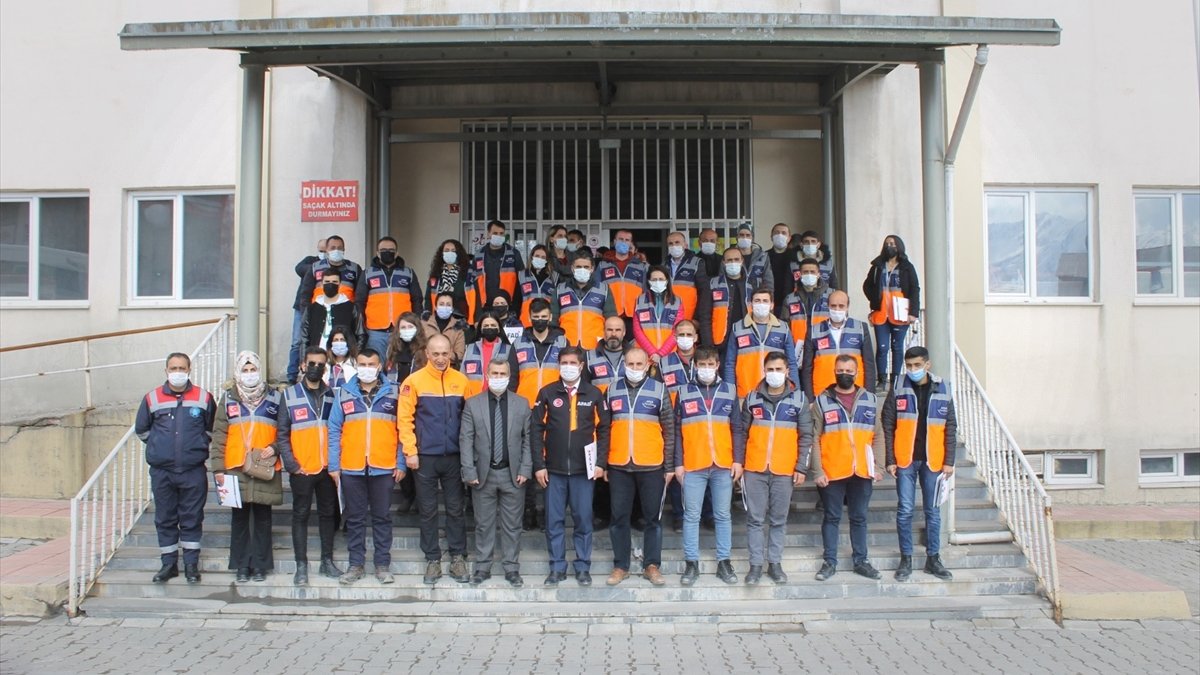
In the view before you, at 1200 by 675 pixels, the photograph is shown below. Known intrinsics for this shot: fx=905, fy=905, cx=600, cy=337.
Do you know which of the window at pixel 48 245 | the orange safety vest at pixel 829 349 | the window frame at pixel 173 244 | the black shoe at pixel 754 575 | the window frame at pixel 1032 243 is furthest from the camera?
the window at pixel 48 245

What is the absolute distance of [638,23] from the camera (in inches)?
299

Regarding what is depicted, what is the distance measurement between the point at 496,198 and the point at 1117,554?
8080 mm

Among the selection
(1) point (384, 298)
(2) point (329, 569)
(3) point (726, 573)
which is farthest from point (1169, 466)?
(2) point (329, 569)

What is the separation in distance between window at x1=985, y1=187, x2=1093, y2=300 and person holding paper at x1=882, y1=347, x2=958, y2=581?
435 cm

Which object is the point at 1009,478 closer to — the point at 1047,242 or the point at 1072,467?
the point at 1072,467

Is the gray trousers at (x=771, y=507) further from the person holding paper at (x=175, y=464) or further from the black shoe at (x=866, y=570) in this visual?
the person holding paper at (x=175, y=464)

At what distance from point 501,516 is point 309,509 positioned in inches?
61.8

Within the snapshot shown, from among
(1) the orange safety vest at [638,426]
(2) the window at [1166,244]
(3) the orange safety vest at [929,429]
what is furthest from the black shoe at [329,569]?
(2) the window at [1166,244]

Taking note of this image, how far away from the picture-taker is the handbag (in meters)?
7.16

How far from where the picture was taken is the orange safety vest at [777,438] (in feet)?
23.7

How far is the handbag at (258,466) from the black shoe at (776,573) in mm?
4071

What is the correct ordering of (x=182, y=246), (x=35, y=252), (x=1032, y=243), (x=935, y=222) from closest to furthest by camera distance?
(x=935, y=222)
(x=1032, y=243)
(x=182, y=246)
(x=35, y=252)

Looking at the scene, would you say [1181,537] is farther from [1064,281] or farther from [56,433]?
[56,433]

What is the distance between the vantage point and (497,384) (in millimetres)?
7227
